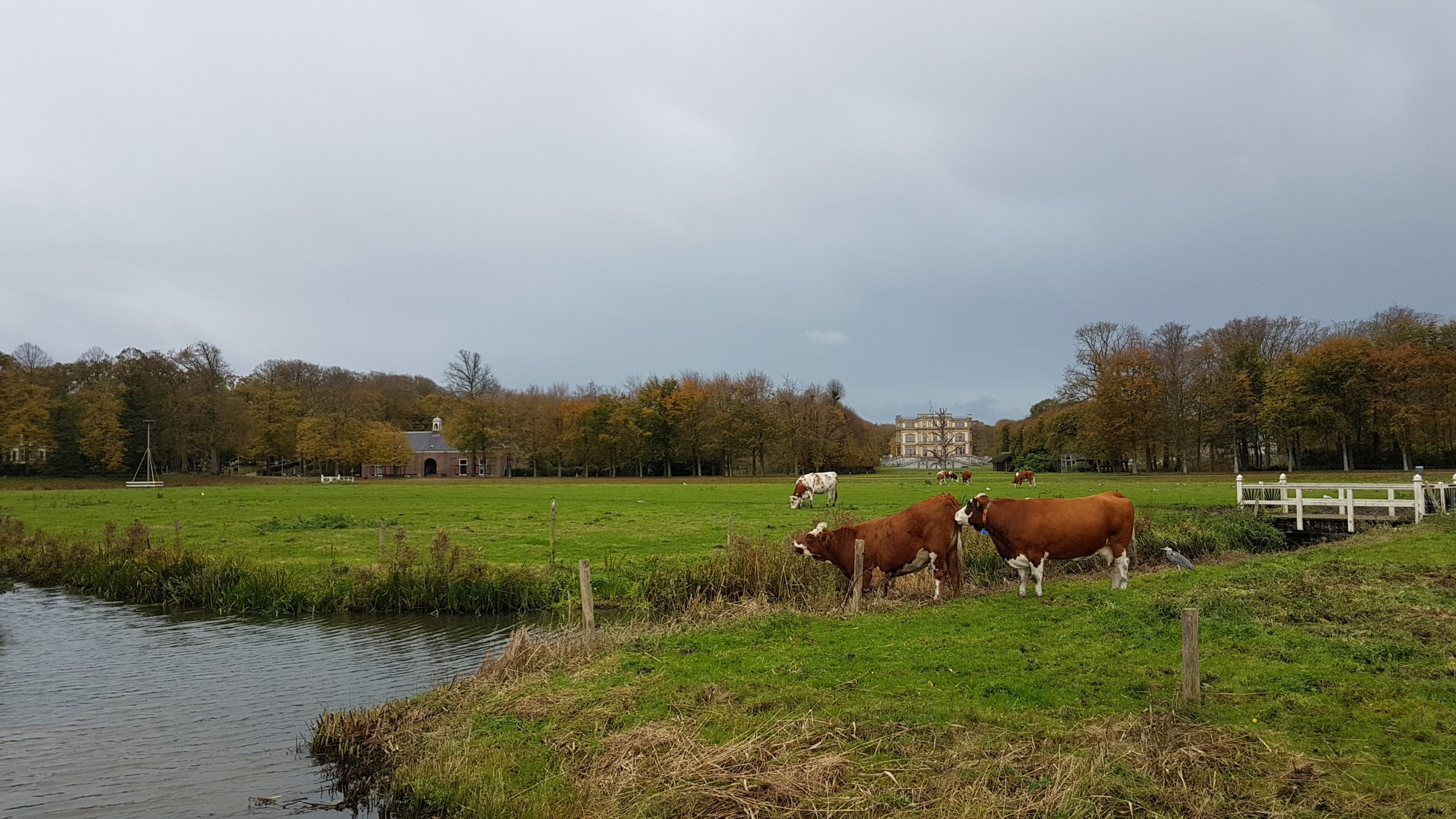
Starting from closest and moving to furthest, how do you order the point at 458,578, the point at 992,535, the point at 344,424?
the point at 992,535 → the point at 458,578 → the point at 344,424

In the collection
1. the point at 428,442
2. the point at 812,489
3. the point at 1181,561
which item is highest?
the point at 428,442

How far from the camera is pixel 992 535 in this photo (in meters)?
16.6

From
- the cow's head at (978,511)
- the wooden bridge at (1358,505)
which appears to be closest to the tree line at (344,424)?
the wooden bridge at (1358,505)

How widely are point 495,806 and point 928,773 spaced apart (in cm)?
378

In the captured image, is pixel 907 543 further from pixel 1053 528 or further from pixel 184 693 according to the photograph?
pixel 184 693

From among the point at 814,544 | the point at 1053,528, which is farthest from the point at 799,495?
the point at 1053,528

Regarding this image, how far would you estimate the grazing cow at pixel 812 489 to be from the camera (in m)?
40.8

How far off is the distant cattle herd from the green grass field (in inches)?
308

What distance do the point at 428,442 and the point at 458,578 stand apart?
4317 inches

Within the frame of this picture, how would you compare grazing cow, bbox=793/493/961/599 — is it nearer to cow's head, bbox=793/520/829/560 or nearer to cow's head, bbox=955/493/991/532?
cow's head, bbox=793/520/829/560

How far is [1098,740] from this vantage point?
23.6 ft

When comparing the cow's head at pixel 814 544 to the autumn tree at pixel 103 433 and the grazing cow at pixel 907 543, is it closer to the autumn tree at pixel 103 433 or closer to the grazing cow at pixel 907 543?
the grazing cow at pixel 907 543

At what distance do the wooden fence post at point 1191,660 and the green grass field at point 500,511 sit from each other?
16.3 meters

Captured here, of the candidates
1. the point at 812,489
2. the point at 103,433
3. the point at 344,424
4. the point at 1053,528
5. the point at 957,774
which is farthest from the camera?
the point at 344,424
